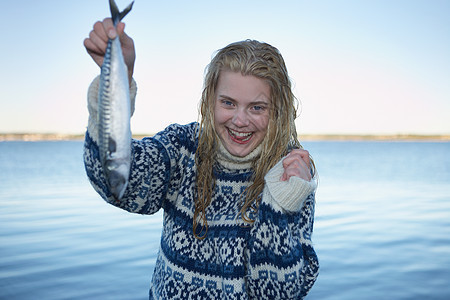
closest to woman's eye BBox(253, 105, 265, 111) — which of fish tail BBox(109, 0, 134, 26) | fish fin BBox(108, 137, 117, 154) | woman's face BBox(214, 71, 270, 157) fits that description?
woman's face BBox(214, 71, 270, 157)

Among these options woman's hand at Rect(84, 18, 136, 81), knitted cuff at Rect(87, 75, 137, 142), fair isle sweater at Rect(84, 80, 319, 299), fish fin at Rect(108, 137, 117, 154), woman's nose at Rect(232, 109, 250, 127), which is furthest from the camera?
woman's nose at Rect(232, 109, 250, 127)

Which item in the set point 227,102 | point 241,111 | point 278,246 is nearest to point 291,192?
point 278,246

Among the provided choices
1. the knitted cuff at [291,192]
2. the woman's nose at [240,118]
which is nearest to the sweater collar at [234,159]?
the woman's nose at [240,118]

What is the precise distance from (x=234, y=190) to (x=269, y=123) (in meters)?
0.51

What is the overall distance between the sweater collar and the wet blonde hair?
30 mm

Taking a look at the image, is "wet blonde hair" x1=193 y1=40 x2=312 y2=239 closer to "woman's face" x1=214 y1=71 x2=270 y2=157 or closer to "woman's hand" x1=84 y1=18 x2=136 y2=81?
"woman's face" x1=214 y1=71 x2=270 y2=157

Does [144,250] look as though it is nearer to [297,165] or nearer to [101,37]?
[297,165]

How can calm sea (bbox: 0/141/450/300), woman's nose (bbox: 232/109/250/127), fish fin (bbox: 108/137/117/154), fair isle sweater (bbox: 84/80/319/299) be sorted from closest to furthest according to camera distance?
fish fin (bbox: 108/137/117/154), fair isle sweater (bbox: 84/80/319/299), woman's nose (bbox: 232/109/250/127), calm sea (bbox: 0/141/450/300)

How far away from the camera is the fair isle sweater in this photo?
2.50 metres

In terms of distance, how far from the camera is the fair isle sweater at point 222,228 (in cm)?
250

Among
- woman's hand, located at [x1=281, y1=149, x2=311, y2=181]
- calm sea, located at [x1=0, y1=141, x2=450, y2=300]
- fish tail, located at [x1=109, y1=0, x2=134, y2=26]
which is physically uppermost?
fish tail, located at [x1=109, y1=0, x2=134, y2=26]

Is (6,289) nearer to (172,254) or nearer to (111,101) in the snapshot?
(172,254)

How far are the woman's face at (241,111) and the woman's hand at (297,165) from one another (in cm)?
31

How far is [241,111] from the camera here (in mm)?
2691
